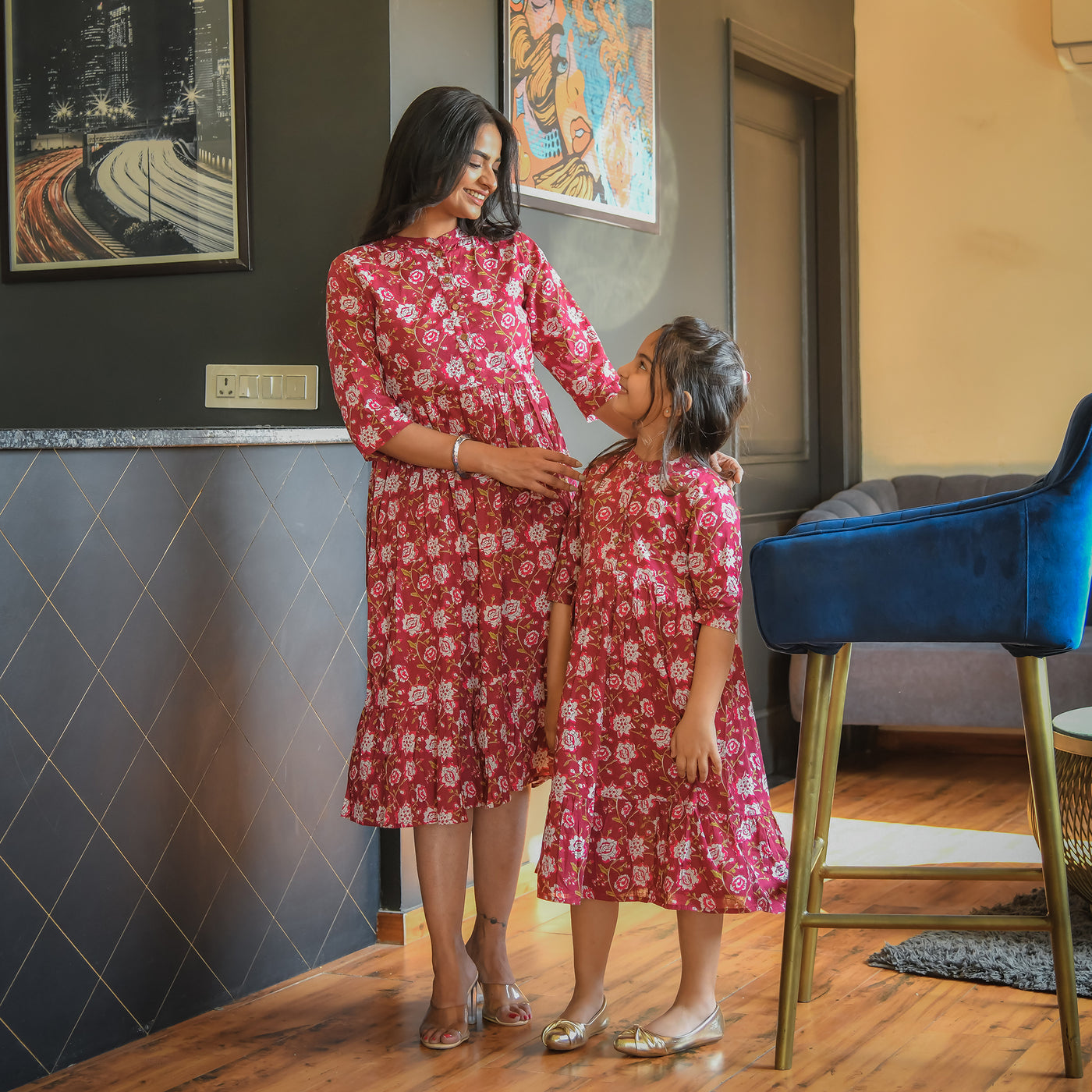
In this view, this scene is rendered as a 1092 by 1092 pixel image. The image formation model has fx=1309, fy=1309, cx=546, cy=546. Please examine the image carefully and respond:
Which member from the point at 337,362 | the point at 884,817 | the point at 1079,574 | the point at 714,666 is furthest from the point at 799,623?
the point at 884,817

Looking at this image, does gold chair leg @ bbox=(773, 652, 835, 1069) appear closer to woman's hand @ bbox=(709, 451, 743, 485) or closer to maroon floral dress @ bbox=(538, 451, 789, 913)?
maroon floral dress @ bbox=(538, 451, 789, 913)

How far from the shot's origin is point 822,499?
4.73 m

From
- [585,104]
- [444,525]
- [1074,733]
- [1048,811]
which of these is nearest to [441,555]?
[444,525]

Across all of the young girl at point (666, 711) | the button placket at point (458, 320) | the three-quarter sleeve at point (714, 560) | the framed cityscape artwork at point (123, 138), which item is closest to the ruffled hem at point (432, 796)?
the young girl at point (666, 711)

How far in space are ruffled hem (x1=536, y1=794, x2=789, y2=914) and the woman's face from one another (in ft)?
3.15

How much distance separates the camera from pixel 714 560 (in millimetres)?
1931

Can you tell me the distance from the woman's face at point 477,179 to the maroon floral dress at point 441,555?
8 centimetres

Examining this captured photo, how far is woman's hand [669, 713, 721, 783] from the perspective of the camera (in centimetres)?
192

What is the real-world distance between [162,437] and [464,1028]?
3.55 feet

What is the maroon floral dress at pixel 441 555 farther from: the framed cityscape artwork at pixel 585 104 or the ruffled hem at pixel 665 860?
the framed cityscape artwork at pixel 585 104

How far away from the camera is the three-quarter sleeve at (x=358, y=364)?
2.06 m

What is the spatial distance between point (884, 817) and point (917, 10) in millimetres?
2845

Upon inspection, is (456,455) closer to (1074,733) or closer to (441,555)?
(441,555)

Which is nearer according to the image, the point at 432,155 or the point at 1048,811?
the point at 1048,811
